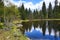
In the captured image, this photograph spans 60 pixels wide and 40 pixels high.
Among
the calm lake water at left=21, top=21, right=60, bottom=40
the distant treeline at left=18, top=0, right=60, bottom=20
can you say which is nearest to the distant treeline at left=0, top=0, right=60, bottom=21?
the distant treeline at left=18, top=0, right=60, bottom=20

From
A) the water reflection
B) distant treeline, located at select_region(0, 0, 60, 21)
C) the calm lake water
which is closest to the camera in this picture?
distant treeline, located at select_region(0, 0, 60, 21)

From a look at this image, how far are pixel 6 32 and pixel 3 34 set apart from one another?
0.22m

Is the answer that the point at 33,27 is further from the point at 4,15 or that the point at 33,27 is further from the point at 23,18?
the point at 4,15

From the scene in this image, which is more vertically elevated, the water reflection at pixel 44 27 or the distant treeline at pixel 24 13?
the distant treeline at pixel 24 13

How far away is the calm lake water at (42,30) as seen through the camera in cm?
477

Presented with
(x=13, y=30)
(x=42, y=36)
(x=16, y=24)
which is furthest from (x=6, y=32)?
(x=42, y=36)

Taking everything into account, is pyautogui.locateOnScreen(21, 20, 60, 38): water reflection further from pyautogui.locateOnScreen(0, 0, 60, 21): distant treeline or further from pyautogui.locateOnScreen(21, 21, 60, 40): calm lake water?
pyautogui.locateOnScreen(0, 0, 60, 21): distant treeline

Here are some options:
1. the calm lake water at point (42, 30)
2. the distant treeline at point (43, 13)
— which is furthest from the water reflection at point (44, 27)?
the distant treeline at point (43, 13)

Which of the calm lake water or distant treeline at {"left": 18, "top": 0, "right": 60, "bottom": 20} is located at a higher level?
distant treeline at {"left": 18, "top": 0, "right": 60, "bottom": 20}

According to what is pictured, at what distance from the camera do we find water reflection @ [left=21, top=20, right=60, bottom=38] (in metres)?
4.89

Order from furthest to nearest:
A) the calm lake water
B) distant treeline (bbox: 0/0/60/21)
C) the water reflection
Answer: the water reflection → the calm lake water → distant treeline (bbox: 0/0/60/21)

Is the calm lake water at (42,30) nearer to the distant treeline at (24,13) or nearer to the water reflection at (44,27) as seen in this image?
the water reflection at (44,27)

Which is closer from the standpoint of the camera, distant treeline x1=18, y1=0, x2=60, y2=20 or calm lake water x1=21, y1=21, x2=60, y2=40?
distant treeline x1=18, y1=0, x2=60, y2=20

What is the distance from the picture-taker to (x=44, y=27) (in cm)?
538
